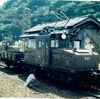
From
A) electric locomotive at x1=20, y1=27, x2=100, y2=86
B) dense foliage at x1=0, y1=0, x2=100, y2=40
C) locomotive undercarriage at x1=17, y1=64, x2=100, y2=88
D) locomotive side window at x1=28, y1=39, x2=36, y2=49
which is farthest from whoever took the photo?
dense foliage at x1=0, y1=0, x2=100, y2=40

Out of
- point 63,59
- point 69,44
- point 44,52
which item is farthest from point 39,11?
point 63,59

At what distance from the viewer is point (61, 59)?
11.8 m

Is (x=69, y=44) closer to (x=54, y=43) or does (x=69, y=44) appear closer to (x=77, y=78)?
(x=54, y=43)

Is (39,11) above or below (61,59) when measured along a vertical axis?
above

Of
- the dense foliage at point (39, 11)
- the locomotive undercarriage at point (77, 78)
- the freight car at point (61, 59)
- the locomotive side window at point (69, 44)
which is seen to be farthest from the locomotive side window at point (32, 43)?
the dense foliage at point (39, 11)

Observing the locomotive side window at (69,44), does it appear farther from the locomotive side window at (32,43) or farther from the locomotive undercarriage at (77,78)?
the locomotive side window at (32,43)

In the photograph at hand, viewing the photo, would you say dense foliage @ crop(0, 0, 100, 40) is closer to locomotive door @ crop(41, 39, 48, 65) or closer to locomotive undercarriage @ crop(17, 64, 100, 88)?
locomotive door @ crop(41, 39, 48, 65)

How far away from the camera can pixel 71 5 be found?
1892 inches

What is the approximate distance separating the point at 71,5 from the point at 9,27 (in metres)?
16.8

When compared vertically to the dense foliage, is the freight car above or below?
below

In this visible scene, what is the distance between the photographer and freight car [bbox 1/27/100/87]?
10734 millimetres

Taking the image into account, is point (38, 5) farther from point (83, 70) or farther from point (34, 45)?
point (83, 70)

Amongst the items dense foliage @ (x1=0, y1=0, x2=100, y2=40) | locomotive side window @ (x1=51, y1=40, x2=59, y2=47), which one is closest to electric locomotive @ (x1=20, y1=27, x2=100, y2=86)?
locomotive side window @ (x1=51, y1=40, x2=59, y2=47)

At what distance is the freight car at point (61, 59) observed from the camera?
35.2 ft
